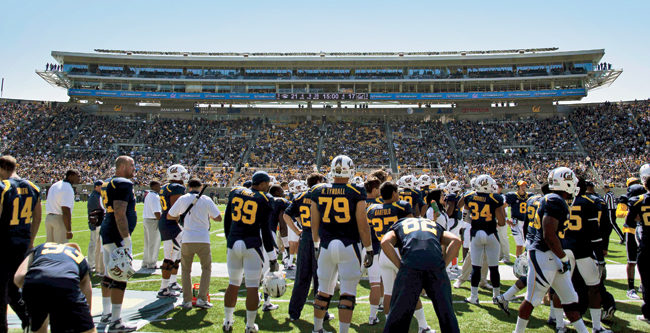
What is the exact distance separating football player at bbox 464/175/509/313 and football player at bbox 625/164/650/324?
1932 millimetres

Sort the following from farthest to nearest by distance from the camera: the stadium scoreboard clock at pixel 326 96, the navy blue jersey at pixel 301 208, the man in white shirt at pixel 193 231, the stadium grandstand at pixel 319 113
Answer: the stadium scoreboard clock at pixel 326 96
the stadium grandstand at pixel 319 113
the navy blue jersey at pixel 301 208
the man in white shirt at pixel 193 231

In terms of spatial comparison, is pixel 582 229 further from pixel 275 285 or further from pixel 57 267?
pixel 57 267

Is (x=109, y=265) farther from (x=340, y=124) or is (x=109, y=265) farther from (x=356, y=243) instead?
(x=340, y=124)

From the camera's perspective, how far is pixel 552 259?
502 centimetres

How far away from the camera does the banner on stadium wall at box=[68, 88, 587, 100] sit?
43.2 metres

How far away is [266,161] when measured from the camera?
39.7m

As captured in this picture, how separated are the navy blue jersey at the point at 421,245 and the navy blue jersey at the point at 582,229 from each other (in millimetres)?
2546

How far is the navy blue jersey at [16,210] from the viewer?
469cm

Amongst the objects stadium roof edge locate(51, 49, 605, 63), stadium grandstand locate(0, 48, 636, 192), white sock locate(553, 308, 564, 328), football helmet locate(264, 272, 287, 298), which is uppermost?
stadium roof edge locate(51, 49, 605, 63)

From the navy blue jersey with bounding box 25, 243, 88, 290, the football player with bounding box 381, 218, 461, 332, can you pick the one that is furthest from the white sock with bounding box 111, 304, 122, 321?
the football player with bounding box 381, 218, 461, 332

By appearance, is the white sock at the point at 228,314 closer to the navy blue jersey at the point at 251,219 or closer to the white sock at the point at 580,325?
the navy blue jersey at the point at 251,219

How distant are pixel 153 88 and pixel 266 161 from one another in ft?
57.5

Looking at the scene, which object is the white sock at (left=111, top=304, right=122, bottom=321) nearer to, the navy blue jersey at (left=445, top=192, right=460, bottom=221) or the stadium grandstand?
the navy blue jersey at (left=445, top=192, right=460, bottom=221)

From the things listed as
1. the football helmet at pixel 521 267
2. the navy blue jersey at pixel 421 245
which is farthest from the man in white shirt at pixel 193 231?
the football helmet at pixel 521 267
